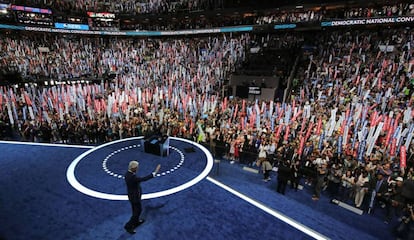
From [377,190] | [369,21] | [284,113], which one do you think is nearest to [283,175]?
[377,190]

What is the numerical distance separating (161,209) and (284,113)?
31.5 ft

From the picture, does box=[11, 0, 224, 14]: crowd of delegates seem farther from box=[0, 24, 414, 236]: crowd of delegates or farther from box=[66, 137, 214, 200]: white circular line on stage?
box=[66, 137, 214, 200]: white circular line on stage

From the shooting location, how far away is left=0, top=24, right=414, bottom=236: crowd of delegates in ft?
27.4

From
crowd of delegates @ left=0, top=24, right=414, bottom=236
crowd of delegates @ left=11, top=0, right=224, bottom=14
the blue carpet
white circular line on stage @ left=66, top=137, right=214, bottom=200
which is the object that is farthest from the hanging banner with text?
white circular line on stage @ left=66, top=137, right=214, bottom=200

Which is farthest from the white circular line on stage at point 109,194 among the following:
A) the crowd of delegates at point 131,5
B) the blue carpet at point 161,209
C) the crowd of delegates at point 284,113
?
the crowd of delegates at point 131,5

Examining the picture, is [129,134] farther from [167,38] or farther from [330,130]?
[167,38]

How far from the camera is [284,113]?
13.7 metres

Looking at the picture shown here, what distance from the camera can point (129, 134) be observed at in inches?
520

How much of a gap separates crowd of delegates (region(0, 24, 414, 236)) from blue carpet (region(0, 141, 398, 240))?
3.35ft

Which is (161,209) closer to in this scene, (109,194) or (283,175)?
(109,194)

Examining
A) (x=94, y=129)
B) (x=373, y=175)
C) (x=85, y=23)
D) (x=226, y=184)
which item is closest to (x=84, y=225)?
(x=226, y=184)

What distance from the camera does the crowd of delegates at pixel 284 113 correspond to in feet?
27.4

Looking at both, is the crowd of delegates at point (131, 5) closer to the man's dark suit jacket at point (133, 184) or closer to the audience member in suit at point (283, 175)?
the audience member in suit at point (283, 175)

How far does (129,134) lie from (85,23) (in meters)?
27.7
